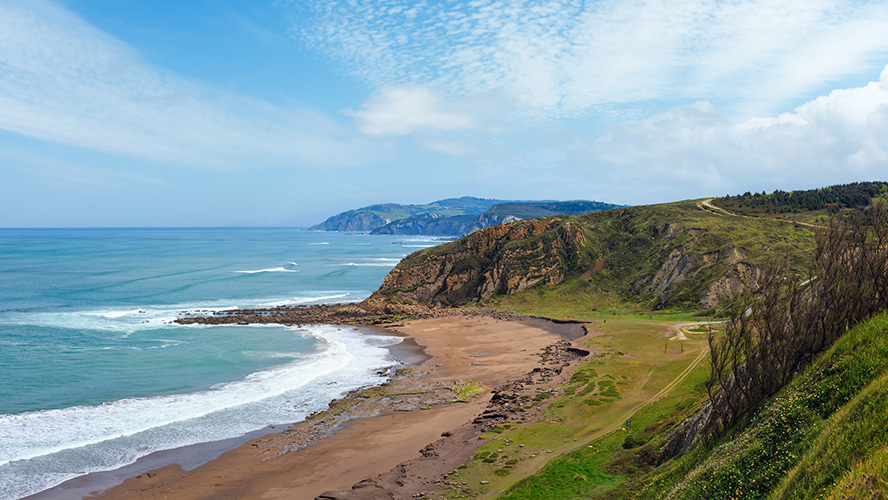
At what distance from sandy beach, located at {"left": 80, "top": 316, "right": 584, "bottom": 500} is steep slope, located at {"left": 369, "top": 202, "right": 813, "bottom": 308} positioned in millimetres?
31484

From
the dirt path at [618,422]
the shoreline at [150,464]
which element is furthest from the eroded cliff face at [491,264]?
the shoreline at [150,464]

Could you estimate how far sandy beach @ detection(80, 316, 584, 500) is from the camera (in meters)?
22.7

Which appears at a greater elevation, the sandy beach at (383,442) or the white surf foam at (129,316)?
the white surf foam at (129,316)

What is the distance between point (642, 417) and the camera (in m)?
25.2

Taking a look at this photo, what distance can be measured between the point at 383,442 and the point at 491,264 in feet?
201

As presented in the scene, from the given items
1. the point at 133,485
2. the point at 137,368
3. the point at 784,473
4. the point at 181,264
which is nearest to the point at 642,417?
the point at 784,473

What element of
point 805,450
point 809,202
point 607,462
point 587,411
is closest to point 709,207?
point 809,202

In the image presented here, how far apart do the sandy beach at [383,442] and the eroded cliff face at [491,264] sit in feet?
121

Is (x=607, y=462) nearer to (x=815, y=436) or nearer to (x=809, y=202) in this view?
(x=815, y=436)

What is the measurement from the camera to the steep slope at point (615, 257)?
65625 mm

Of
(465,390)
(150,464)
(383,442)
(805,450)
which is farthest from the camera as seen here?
(465,390)

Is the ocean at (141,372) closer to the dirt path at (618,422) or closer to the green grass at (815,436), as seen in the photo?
the dirt path at (618,422)

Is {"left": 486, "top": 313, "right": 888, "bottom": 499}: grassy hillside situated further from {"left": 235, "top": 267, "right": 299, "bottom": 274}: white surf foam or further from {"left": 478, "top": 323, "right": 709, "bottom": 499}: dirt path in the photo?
{"left": 235, "top": 267, "right": 299, "bottom": 274}: white surf foam

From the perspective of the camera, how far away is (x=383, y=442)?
91.9 ft
